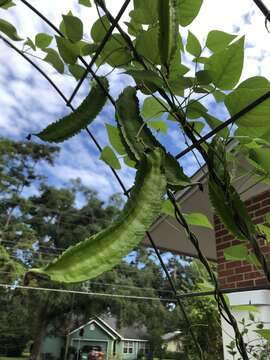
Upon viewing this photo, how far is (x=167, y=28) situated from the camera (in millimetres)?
539

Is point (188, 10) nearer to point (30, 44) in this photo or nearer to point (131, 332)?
point (30, 44)

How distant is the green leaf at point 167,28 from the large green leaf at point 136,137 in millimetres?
89

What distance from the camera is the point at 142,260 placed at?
28.0 metres

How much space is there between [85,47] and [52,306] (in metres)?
23.4

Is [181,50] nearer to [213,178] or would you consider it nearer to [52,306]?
[213,178]

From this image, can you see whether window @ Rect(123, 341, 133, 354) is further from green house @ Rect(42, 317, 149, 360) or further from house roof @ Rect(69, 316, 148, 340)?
house roof @ Rect(69, 316, 148, 340)

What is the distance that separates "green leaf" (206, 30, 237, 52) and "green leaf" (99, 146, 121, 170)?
0.32m

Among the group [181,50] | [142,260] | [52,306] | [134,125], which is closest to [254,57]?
[181,50]

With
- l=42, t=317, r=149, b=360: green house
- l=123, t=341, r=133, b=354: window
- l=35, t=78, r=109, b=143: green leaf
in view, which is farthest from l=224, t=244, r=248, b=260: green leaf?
l=123, t=341, r=133, b=354: window

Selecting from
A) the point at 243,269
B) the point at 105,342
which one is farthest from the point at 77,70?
the point at 105,342

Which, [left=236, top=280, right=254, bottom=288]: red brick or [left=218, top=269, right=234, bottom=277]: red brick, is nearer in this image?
[left=236, top=280, right=254, bottom=288]: red brick

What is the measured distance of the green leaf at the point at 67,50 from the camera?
2.59 ft

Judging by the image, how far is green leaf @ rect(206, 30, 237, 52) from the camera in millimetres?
705

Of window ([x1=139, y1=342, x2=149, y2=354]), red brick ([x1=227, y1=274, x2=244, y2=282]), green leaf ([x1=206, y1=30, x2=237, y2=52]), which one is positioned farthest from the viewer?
window ([x1=139, y1=342, x2=149, y2=354])
